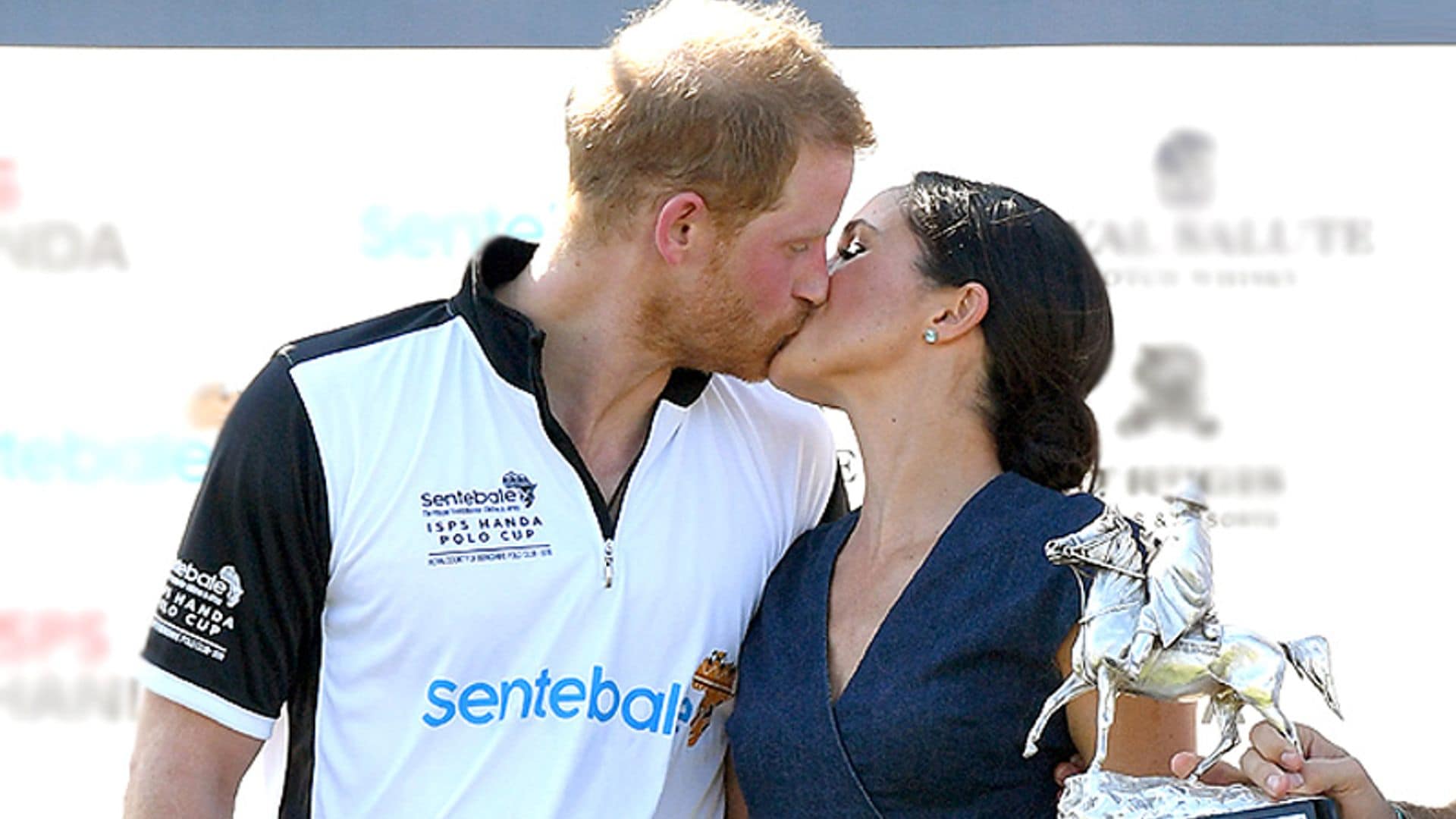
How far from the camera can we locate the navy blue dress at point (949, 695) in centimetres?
190

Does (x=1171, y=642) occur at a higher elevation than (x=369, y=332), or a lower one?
lower

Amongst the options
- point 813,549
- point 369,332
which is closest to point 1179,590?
point 813,549

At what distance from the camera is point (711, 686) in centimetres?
215

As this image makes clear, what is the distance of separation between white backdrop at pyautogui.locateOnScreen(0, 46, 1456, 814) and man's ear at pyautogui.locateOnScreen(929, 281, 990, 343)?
3.38ft

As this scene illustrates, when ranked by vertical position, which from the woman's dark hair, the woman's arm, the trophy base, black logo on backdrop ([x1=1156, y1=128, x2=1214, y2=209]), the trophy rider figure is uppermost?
black logo on backdrop ([x1=1156, y1=128, x2=1214, y2=209])

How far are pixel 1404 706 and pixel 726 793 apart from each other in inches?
54.3

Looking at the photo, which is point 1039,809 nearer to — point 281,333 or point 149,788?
point 149,788

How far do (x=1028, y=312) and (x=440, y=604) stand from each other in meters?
0.76

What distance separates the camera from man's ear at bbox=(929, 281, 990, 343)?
2.07 metres

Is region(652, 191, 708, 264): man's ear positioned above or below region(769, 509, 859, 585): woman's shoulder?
above

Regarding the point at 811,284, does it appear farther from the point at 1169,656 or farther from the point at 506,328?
the point at 1169,656

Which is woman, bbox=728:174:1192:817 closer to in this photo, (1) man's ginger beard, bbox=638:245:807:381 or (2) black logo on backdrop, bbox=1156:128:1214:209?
(1) man's ginger beard, bbox=638:245:807:381

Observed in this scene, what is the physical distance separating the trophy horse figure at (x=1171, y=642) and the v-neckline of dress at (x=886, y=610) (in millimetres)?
378

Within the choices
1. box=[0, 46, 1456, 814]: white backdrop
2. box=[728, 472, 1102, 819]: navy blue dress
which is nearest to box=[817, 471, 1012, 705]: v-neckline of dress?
box=[728, 472, 1102, 819]: navy blue dress
